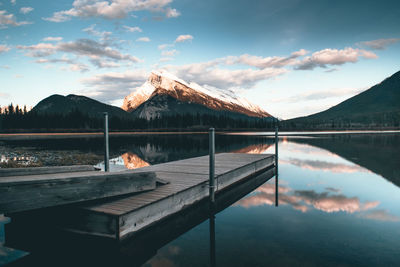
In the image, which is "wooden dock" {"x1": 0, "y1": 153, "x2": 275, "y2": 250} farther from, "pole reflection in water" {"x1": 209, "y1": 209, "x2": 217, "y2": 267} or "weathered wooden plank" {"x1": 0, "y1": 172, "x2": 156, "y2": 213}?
"pole reflection in water" {"x1": 209, "y1": 209, "x2": 217, "y2": 267}

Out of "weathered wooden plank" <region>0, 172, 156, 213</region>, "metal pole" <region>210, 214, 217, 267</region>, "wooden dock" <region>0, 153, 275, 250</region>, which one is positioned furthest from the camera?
"metal pole" <region>210, 214, 217, 267</region>

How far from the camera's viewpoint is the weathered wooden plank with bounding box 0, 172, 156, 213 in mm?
4924

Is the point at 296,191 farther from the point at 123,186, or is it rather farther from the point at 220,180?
the point at 123,186

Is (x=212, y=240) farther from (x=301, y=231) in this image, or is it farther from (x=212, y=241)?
(x=301, y=231)

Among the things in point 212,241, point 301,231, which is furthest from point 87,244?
point 301,231

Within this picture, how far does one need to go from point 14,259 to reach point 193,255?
4029mm

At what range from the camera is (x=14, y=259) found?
5.94 metres

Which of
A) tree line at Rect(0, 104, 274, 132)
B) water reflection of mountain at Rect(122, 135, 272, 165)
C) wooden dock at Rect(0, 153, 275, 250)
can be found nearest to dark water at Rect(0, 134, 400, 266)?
wooden dock at Rect(0, 153, 275, 250)

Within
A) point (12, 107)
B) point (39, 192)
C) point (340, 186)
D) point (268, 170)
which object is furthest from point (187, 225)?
point (12, 107)

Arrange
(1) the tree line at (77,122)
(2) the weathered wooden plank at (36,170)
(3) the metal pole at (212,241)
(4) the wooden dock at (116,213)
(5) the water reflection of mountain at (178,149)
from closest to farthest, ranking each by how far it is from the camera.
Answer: (4) the wooden dock at (116,213), (3) the metal pole at (212,241), (2) the weathered wooden plank at (36,170), (5) the water reflection of mountain at (178,149), (1) the tree line at (77,122)

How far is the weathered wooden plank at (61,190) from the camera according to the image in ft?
16.2

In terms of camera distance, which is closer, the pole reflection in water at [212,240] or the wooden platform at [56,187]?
the wooden platform at [56,187]

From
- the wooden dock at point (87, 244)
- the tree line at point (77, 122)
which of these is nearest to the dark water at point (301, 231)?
the wooden dock at point (87, 244)

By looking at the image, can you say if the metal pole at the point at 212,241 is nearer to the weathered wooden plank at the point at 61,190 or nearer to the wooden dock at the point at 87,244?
the wooden dock at the point at 87,244
